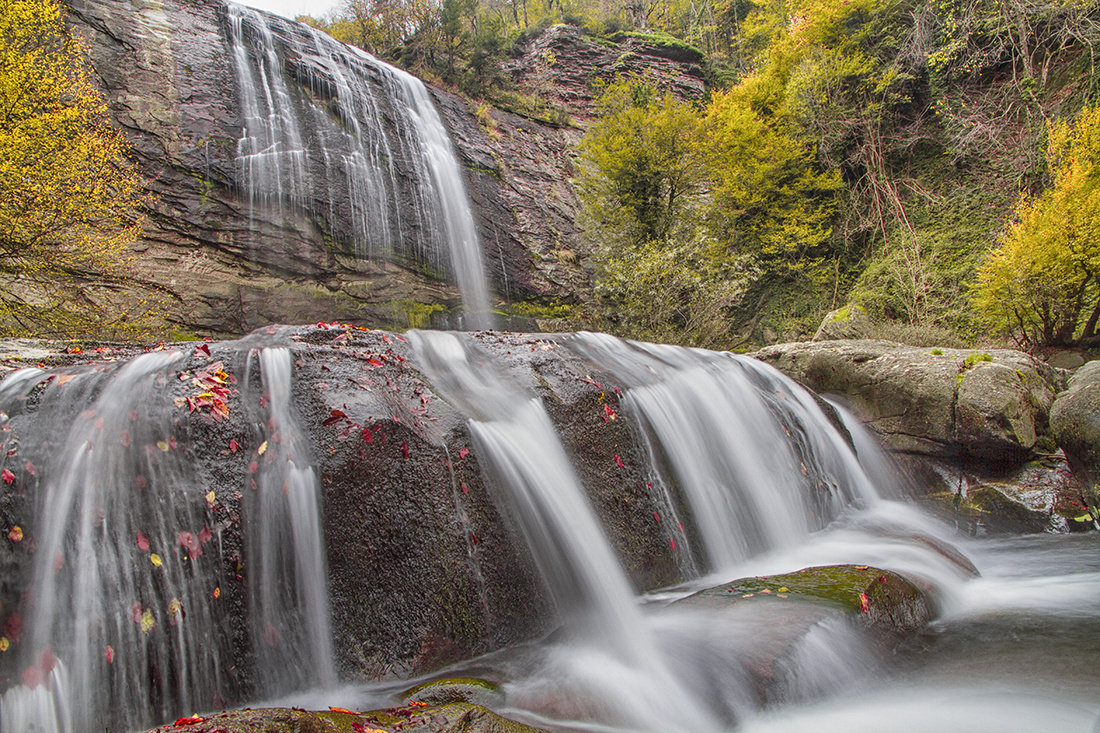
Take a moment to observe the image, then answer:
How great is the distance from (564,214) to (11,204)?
12843 millimetres

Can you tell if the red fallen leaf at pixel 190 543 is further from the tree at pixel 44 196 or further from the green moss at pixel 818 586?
the tree at pixel 44 196

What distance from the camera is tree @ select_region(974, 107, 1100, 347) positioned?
8.02 metres

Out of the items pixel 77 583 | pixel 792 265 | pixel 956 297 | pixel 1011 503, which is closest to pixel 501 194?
pixel 792 265

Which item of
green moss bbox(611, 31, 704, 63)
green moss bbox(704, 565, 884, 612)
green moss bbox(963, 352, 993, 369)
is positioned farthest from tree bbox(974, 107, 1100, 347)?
green moss bbox(611, 31, 704, 63)

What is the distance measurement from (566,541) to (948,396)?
5.45 meters

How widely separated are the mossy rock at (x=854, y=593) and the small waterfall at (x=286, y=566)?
237cm

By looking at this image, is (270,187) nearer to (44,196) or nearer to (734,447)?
(44,196)

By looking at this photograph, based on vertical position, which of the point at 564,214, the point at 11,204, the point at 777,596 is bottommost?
the point at 777,596

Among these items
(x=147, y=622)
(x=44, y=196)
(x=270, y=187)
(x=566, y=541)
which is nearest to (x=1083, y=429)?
(x=566, y=541)

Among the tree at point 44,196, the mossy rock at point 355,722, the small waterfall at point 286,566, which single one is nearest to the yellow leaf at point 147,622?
the small waterfall at point 286,566

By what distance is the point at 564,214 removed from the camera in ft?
54.3

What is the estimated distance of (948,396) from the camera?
6.28 m

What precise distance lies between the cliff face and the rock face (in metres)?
8.99

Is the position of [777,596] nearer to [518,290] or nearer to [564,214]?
[518,290]
